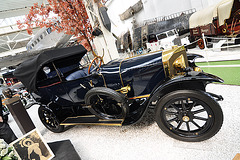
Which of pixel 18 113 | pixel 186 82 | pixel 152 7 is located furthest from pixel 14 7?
pixel 186 82

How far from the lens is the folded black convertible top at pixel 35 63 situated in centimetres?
229

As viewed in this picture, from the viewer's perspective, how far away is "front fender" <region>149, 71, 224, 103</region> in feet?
5.16

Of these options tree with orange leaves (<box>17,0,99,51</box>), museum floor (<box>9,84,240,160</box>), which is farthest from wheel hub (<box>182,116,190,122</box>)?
tree with orange leaves (<box>17,0,99,51</box>)

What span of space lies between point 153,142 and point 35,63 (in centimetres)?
234

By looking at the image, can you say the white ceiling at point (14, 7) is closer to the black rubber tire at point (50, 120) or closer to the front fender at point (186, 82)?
the black rubber tire at point (50, 120)

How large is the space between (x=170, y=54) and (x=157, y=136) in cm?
122

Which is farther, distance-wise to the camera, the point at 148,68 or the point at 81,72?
the point at 81,72

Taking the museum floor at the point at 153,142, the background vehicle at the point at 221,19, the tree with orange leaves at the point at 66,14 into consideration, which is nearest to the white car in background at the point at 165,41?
the background vehicle at the point at 221,19

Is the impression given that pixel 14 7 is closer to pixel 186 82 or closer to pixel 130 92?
pixel 130 92

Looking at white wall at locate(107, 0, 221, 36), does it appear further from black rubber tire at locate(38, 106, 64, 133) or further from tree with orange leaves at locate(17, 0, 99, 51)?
black rubber tire at locate(38, 106, 64, 133)

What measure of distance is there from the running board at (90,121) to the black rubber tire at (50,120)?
23 cm

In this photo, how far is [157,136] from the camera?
78.0 inches

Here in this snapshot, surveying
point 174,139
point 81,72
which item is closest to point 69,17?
point 81,72

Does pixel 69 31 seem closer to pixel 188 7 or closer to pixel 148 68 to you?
pixel 148 68
